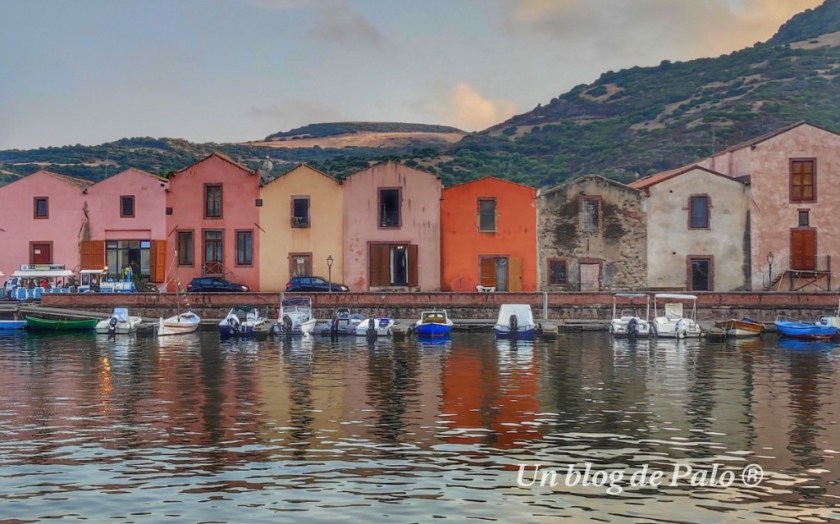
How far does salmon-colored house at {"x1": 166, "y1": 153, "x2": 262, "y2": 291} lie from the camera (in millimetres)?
72625

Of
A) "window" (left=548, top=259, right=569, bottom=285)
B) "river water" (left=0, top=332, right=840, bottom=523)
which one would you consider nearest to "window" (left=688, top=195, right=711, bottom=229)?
"window" (left=548, top=259, right=569, bottom=285)

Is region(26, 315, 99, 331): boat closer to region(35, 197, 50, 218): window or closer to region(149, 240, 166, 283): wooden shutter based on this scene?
region(149, 240, 166, 283): wooden shutter

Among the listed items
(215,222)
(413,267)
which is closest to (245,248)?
(215,222)

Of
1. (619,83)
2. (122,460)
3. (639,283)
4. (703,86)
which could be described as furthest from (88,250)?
(619,83)

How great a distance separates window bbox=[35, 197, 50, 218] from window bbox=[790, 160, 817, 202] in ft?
169

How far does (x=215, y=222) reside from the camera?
73250 millimetres

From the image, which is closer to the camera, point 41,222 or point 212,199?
point 212,199

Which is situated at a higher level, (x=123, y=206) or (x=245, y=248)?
(x=123, y=206)

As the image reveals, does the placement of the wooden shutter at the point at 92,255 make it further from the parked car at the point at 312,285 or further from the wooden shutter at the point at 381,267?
the wooden shutter at the point at 381,267

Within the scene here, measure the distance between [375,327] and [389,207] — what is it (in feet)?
43.6

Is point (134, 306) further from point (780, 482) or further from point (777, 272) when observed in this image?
point (780, 482)

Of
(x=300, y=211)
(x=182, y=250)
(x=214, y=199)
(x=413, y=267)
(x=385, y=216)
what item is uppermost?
(x=214, y=199)

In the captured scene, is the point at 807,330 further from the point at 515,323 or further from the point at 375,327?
the point at 375,327

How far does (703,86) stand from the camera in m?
168
